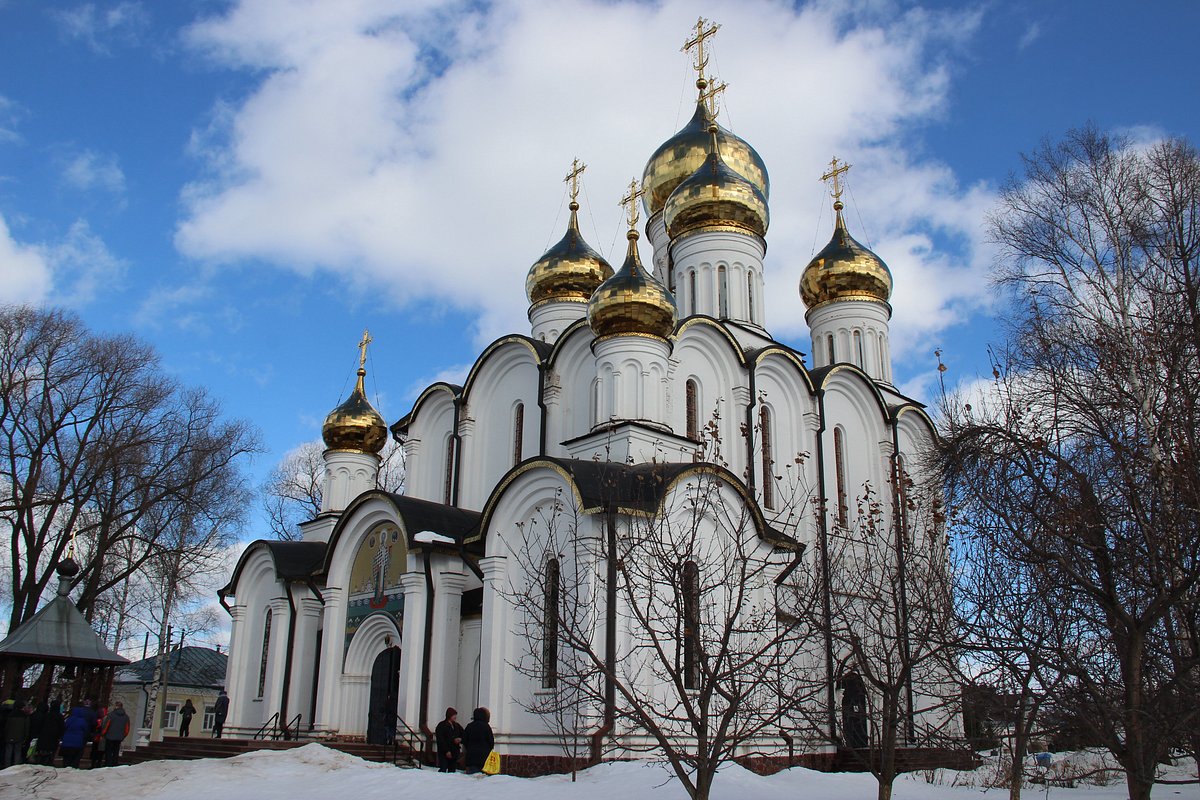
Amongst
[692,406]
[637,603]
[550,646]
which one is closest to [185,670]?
[692,406]

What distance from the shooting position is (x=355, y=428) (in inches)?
698

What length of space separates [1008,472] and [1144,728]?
2372mm

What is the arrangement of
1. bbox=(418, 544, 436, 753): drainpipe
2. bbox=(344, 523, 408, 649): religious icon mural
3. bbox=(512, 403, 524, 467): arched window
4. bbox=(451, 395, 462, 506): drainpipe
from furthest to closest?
bbox=(451, 395, 462, 506): drainpipe, bbox=(512, 403, 524, 467): arched window, bbox=(344, 523, 408, 649): religious icon mural, bbox=(418, 544, 436, 753): drainpipe

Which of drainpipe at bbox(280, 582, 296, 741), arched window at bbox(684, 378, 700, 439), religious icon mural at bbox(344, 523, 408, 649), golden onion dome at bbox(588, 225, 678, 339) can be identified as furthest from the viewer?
drainpipe at bbox(280, 582, 296, 741)

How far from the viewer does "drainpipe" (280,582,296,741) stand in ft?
47.1

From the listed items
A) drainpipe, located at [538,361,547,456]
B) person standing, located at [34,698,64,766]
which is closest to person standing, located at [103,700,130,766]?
person standing, located at [34,698,64,766]

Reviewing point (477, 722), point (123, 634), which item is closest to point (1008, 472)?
point (477, 722)

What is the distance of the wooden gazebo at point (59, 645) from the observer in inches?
396

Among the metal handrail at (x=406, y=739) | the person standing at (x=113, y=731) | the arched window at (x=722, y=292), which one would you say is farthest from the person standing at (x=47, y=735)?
the arched window at (x=722, y=292)

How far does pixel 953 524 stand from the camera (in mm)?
8820

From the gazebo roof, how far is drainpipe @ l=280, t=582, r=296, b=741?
396 centimetres

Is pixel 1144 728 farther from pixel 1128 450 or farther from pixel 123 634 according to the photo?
pixel 123 634

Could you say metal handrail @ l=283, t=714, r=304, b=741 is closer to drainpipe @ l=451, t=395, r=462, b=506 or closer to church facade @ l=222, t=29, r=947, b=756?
church facade @ l=222, t=29, r=947, b=756

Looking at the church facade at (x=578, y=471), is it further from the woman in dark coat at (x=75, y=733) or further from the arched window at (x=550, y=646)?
the woman in dark coat at (x=75, y=733)
